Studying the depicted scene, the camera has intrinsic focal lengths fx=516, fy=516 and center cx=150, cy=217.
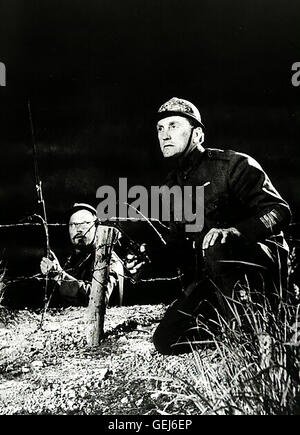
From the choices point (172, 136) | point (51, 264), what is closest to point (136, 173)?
point (172, 136)

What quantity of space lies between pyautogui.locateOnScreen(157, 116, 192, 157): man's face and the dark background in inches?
1.9

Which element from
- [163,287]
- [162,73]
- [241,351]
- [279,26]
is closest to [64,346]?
[163,287]

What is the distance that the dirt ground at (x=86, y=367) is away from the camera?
6.92 feet

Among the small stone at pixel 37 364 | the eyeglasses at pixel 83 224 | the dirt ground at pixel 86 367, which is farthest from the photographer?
the eyeglasses at pixel 83 224

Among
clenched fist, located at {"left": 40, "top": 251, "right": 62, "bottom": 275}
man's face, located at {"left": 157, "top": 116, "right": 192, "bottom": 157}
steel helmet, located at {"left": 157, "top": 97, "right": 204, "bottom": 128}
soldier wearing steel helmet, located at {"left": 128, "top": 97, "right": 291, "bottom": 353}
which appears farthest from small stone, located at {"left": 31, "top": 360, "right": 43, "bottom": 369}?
steel helmet, located at {"left": 157, "top": 97, "right": 204, "bottom": 128}

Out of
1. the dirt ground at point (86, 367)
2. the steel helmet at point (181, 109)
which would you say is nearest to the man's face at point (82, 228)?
the dirt ground at point (86, 367)

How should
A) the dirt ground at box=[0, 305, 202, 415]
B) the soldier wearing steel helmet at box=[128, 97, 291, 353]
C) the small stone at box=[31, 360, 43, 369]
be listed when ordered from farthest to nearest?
the small stone at box=[31, 360, 43, 369] < the soldier wearing steel helmet at box=[128, 97, 291, 353] < the dirt ground at box=[0, 305, 202, 415]

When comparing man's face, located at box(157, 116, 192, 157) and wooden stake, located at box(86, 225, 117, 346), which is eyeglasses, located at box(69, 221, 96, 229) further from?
man's face, located at box(157, 116, 192, 157)

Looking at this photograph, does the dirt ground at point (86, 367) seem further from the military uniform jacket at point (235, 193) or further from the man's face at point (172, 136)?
the man's face at point (172, 136)

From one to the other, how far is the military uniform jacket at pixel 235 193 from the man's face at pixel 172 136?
0.07 meters

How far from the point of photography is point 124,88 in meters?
2.52

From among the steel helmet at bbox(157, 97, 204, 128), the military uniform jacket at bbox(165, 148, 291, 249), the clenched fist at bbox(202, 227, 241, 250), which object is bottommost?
the clenched fist at bbox(202, 227, 241, 250)

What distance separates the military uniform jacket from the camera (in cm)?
229

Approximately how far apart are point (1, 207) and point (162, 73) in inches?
40.5
